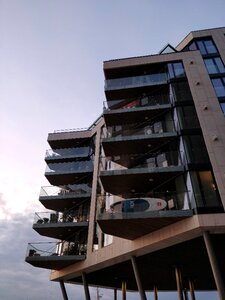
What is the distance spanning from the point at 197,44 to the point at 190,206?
18777 millimetres

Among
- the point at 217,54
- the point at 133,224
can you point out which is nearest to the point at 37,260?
the point at 133,224

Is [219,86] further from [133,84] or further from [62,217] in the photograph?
[62,217]

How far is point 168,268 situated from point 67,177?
14.0 meters

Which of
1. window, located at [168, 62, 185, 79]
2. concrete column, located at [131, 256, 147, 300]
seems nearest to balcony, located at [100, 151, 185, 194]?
concrete column, located at [131, 256, 147, 300]

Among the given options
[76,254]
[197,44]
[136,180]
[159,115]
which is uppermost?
[197,44]

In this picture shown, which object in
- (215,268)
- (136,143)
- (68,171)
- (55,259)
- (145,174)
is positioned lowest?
(215,268)

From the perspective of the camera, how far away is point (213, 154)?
1745 centimetres

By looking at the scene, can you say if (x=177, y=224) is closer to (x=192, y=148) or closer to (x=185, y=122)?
(x=192, y=148)

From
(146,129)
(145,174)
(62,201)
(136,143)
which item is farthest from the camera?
(62,201)

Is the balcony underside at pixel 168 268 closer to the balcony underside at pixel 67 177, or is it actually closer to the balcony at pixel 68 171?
the balcony underside at pixel 67 177

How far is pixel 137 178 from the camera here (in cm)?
1941

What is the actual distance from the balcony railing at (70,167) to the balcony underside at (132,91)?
7.75m

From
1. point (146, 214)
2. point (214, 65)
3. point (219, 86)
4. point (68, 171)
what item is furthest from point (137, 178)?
point (214, 65)

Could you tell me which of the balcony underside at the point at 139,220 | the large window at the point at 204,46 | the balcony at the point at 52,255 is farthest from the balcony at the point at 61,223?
the large window at the point at 204,46
